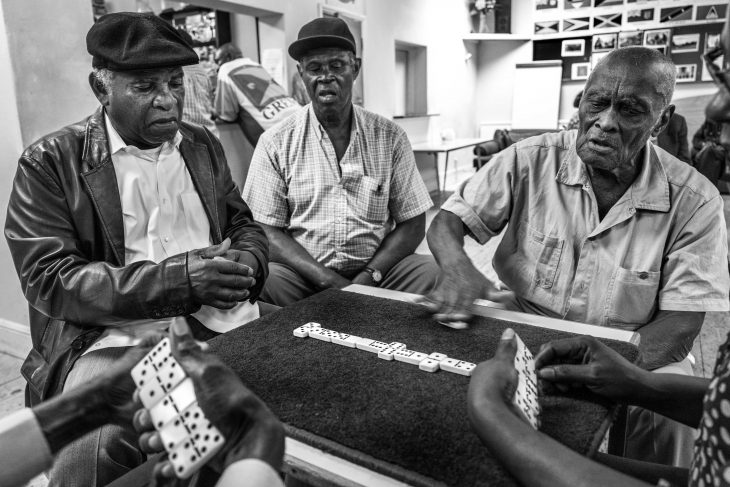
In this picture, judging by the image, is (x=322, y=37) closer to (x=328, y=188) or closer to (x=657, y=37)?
(x=328, y=188)

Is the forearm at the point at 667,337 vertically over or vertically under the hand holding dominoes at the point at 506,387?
under

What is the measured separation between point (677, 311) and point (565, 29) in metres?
9.69

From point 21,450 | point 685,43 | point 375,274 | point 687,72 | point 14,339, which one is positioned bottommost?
point 14,339

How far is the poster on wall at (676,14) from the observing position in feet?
29.3

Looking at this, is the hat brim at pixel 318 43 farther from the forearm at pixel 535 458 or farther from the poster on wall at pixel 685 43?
the poster on wall at pixel 685 43

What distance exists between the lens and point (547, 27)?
10141 mm

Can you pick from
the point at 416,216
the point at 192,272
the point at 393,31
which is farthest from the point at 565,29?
the point at 192,272

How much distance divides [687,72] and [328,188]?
9003 mm

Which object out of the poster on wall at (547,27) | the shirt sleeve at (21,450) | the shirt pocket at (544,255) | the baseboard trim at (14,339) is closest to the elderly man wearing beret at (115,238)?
the shirt sleeve at (21,450)

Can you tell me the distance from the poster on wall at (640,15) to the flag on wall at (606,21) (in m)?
0.16

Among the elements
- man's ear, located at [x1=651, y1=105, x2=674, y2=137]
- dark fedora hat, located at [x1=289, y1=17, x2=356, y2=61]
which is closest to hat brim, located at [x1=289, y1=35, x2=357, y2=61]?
dark fedora hat, located at [x1=289, y1=17, x2=356, y2=61]

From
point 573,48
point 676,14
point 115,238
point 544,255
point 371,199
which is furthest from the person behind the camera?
point 573,48

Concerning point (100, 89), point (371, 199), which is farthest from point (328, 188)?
point (100, 89)

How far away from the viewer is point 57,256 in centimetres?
144
